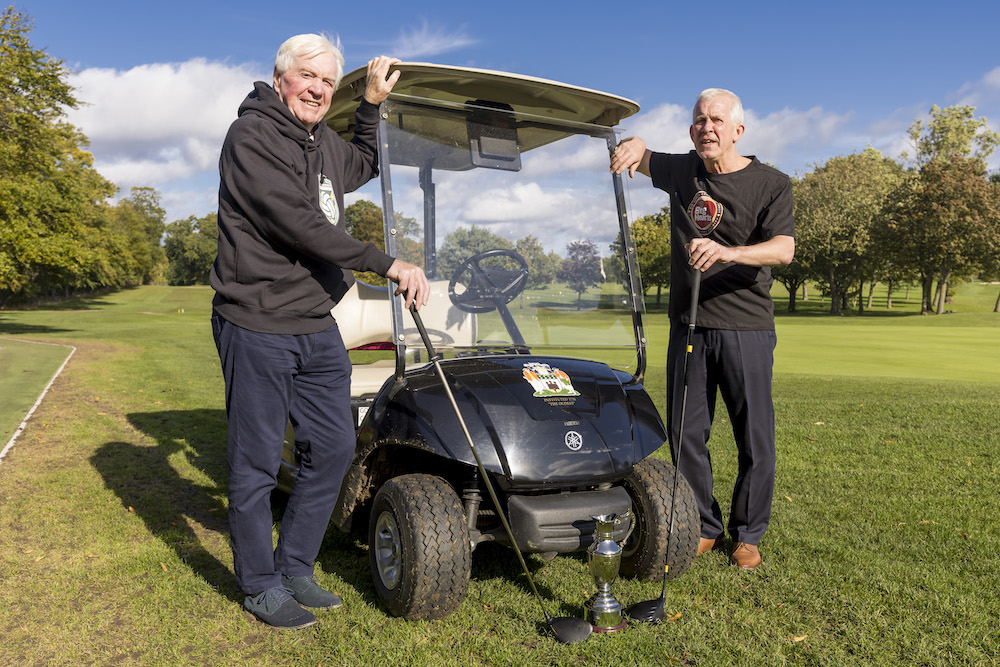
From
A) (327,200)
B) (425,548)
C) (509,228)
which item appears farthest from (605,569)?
(327,200)

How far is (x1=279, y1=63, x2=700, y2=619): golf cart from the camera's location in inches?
110

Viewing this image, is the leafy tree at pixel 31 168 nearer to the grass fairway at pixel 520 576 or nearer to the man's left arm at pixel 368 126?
the grass fairway at pixel 520 576

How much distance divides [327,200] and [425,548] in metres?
1.40

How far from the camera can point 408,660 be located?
107 inches

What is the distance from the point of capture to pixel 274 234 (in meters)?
2.84

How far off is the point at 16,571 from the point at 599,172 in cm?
324

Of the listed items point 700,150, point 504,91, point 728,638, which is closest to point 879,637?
point 728,638

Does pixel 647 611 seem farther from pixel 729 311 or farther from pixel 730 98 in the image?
pixel 730 98

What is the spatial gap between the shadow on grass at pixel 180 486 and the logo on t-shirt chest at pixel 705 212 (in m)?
2.61

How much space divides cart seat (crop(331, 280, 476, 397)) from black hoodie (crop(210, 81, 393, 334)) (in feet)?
1.57

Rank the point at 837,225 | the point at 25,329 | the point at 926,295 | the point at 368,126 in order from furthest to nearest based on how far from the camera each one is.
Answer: the point at 837,225
the point at 926,295
the point at 25,329
the point at 368,126

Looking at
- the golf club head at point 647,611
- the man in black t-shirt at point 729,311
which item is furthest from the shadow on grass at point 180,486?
the man in black t-shirt at point 729,311

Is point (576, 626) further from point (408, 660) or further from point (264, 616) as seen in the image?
point (264, 616)

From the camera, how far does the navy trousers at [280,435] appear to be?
2.94 metres
